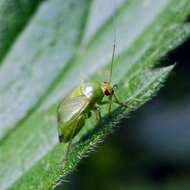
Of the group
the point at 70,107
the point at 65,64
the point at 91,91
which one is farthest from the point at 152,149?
the point at 70,107

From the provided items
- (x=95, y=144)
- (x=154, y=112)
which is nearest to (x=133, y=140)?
(x=154, y=112)

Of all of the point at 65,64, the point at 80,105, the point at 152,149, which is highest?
the point at 80,105

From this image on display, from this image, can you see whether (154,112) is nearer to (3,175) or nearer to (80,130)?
(80,130)

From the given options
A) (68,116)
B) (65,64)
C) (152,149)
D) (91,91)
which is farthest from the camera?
(152,149)

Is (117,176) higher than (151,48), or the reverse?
(151,48)

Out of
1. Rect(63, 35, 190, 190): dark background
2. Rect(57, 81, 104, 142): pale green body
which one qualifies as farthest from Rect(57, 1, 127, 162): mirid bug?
Rect(63, 35, 190, 190): dark background

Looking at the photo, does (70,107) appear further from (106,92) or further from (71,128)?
(106,92)

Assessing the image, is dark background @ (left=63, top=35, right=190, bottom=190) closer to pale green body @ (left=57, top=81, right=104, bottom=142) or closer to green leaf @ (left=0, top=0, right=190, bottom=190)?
green leaf @ (left=0, top=0, right=190, bottom=190)
